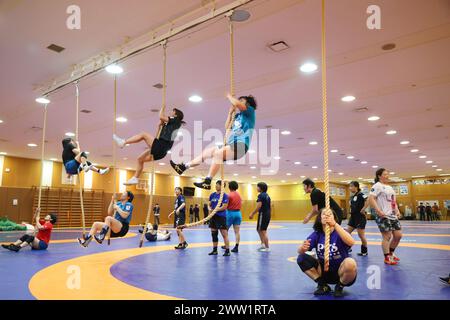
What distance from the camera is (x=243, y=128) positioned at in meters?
4.23

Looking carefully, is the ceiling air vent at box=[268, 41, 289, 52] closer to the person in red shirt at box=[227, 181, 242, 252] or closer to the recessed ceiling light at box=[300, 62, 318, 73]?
the recessed ceiling light at box=[300, 62, 318, 73]

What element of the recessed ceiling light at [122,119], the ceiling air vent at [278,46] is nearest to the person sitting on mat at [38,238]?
the recessed ceiling light at [122,119]

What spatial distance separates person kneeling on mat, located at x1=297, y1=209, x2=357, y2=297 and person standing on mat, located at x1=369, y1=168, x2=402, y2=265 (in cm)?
249

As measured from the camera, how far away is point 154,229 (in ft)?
34.1

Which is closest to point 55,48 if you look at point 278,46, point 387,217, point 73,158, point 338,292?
point 73,158

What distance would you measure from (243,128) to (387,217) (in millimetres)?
3340

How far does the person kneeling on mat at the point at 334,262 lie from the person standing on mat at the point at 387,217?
2.49 meters

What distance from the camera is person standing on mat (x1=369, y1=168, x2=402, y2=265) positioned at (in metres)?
5.73

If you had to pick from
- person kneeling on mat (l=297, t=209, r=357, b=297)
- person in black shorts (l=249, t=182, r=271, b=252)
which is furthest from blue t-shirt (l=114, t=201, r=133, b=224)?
person kneeling on mat (l=297, t=209, r=357, b=297)

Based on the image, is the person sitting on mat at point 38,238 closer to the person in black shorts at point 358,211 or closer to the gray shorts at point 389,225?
the person in black shorts at point 358,211

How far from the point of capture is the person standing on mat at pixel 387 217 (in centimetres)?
573

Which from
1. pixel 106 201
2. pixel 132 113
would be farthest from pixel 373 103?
pixel 106 201

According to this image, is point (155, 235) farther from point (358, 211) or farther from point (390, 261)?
point (390, 261)
